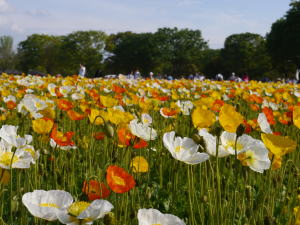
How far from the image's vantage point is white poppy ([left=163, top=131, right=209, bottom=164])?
1.04 meters

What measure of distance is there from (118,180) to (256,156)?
55cm

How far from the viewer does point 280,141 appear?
3.05 ft

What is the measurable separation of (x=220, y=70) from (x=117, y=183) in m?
50.2

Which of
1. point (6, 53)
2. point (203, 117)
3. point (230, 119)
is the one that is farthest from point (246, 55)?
point (230, 119)

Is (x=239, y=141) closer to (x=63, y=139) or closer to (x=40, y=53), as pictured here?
(x=63, y=139)

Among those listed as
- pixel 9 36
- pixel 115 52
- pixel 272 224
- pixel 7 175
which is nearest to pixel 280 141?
pixel 272 224

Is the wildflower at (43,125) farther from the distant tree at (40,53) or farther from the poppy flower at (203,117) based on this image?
the distant tree at (40,53)

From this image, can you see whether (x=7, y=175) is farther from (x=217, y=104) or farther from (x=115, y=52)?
(x=115, y=52)

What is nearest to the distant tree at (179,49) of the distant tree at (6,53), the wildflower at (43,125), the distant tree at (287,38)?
the distant tree at (287,38)

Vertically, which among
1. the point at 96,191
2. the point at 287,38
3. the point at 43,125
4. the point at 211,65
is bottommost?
the point at 96,191

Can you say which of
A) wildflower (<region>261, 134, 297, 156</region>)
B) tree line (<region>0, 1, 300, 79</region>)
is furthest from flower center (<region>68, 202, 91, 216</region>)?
tree line (<region>0, 1, 300, 79</region>)

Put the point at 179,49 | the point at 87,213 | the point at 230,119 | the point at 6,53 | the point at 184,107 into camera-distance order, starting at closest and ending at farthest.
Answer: the point at 87,213 < the point at 230,119 < the point at 184,107 < the point at 179,49 < the point at 6,53

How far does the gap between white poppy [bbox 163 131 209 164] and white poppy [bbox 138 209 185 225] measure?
332 mm

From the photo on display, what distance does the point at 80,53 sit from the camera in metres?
51.3
